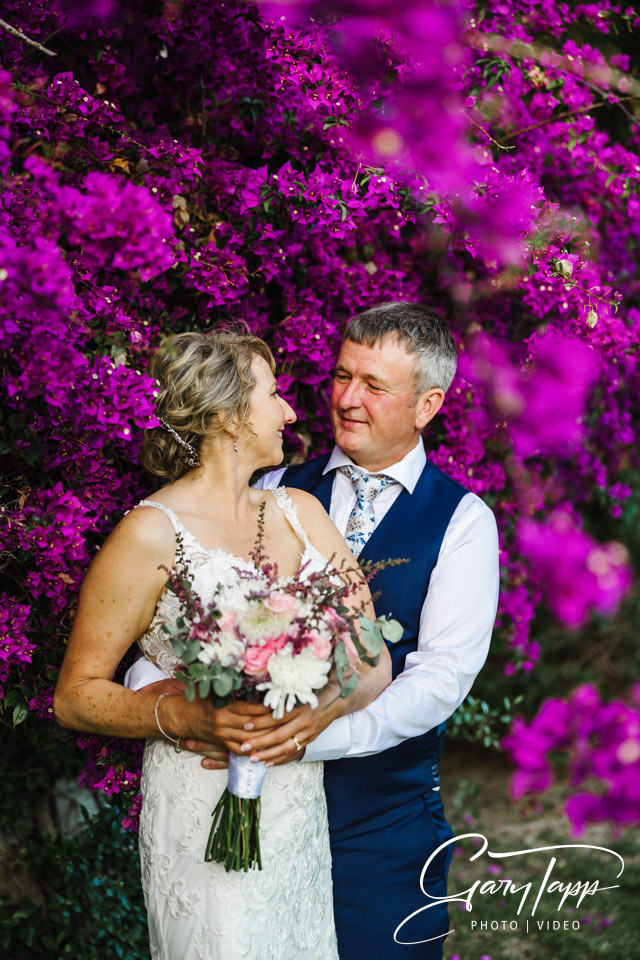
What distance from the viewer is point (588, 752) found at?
44.6 inches

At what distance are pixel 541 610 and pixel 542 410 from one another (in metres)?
4.48

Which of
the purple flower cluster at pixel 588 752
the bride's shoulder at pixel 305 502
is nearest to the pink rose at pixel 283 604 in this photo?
the purple flower cluster at pixel 588 752

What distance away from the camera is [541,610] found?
5.69 metres

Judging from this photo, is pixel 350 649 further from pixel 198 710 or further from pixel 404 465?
pixel 404 465

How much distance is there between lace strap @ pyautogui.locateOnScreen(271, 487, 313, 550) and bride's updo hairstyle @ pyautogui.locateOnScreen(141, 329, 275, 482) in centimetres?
27

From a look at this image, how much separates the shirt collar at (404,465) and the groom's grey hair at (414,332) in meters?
0.20

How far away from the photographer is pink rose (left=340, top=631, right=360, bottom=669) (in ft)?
6.04

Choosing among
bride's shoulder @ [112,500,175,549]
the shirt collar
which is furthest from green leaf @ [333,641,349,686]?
the shirt collar

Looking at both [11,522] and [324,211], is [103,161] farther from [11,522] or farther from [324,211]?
[11,522]

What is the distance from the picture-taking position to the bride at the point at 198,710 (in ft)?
6.74

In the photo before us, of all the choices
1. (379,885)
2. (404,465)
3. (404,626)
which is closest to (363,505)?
(404,465)

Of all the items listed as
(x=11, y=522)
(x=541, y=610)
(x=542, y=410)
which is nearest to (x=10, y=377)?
(x=11, y=522)

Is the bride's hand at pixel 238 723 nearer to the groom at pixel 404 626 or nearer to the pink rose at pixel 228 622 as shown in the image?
the pink rose at pixel 228 622

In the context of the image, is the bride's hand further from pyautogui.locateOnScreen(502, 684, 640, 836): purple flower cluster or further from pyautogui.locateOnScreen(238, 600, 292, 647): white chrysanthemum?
pyautogui.locateOnScreen(502, 684, 640, 836): purple flower cluster
